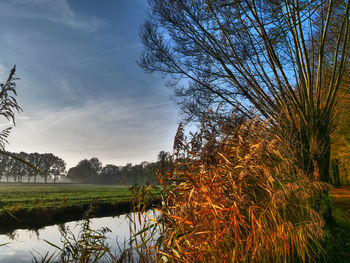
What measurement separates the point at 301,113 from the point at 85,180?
9170 cm

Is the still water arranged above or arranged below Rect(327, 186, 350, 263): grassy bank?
below

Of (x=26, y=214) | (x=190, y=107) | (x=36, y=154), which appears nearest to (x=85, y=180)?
(x=36, y=154)

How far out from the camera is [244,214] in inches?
89.3

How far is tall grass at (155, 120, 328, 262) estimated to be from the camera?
2.00 m

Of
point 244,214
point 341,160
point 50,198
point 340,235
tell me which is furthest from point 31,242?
point 341,160

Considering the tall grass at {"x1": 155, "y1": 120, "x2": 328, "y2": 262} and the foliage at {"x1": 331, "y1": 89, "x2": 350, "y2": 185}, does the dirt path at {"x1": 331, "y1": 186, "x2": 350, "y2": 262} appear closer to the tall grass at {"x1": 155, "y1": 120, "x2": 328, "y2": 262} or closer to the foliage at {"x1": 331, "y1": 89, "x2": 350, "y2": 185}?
the tall grass at {"x1": 155, "y1": 120, "x2": 328, "y2": 262}

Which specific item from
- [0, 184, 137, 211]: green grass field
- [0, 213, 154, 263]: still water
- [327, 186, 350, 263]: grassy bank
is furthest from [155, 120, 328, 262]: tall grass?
[0, 213, 154, 263]: still water

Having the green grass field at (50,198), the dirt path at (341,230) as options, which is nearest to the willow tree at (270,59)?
the dirt path at (341,230)

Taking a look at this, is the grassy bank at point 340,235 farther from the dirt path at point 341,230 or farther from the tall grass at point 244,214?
the tall grass at point 244,214

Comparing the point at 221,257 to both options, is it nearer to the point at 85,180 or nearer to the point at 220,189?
the point at 220,189

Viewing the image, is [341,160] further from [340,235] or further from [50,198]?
[50,198]

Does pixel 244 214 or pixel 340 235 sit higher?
pixel 244 214

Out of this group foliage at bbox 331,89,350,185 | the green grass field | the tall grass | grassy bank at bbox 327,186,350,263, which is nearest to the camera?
the tall grass

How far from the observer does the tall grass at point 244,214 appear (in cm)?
200
